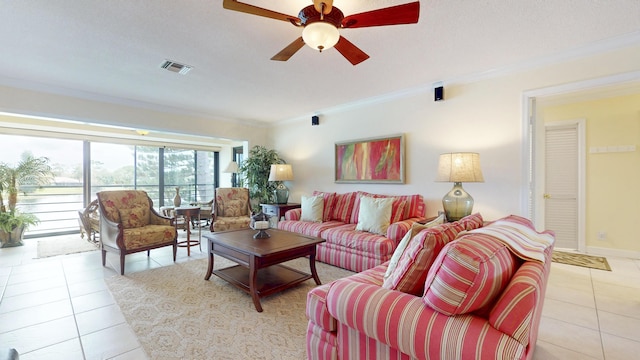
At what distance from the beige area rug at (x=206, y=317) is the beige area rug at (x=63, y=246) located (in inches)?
77.9

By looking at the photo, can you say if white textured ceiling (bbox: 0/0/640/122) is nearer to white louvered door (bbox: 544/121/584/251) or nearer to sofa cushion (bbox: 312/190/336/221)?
sofa cushion (bbox: 312/190/336/221)

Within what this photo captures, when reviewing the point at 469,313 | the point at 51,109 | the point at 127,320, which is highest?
the point at 51,109

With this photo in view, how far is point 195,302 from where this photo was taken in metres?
2.57

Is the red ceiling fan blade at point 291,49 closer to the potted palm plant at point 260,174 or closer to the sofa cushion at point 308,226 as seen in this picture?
the sofa cushion at point 308,226

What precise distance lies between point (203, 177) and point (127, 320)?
6.20 m

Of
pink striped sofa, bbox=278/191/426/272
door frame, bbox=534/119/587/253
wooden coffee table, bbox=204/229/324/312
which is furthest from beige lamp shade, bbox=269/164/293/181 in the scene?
door frame, bbox=534/119/587/253

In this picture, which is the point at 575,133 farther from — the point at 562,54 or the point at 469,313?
the point at 469,313

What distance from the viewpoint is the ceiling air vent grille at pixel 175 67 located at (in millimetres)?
3012

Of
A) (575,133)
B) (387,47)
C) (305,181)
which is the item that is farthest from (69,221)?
(575,133)

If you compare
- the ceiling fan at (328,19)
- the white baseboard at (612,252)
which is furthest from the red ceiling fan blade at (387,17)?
the white baseboard at (612,252)

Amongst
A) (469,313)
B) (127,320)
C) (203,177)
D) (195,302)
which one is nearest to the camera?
(469,313)

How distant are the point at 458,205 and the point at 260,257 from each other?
2.16 meters

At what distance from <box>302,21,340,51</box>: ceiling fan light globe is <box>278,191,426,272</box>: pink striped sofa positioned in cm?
210

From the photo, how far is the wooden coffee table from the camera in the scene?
2.50 meters
